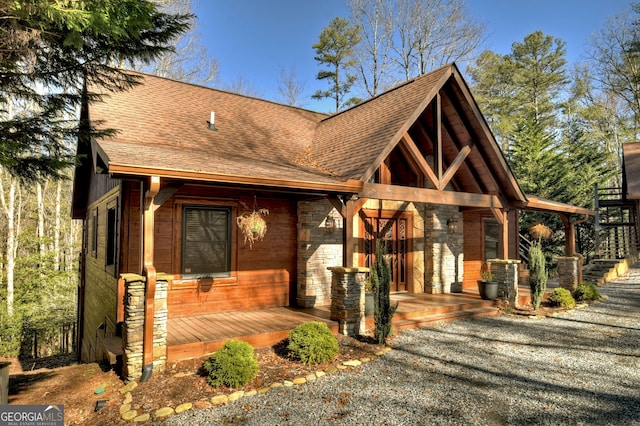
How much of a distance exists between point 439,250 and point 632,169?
14495 mm

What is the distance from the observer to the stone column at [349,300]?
6895 millimetres

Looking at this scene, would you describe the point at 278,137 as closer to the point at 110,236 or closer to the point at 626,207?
the point at 110,236

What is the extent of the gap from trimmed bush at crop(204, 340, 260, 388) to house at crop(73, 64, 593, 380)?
3.05ft

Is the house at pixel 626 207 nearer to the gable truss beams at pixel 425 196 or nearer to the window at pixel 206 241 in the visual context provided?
the gable truss beams at pixel 425 196

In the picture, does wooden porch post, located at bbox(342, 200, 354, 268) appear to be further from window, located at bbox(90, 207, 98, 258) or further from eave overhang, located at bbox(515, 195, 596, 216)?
window, located at bbox(90, 207, 98, 258)

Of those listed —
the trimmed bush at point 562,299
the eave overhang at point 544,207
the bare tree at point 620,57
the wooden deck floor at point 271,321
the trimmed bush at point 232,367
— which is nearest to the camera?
the trimmed bush at point 232,367

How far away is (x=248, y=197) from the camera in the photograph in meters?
8.23

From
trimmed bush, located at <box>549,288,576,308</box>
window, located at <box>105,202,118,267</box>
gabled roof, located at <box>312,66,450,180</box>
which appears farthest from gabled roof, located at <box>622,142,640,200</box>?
window, located at <box>105,202,118,267</box>

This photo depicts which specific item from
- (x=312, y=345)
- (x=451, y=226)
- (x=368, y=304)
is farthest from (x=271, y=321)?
(x=451, y=226)

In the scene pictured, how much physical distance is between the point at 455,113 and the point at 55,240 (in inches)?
777

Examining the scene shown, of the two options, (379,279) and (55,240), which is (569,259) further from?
(55,240)

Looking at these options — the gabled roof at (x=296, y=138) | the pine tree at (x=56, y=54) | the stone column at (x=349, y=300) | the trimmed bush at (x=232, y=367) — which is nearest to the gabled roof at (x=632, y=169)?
the gabled roof at (x=296, y=138)

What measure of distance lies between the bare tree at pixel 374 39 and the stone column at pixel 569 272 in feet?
46.7

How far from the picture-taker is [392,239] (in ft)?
34.7
